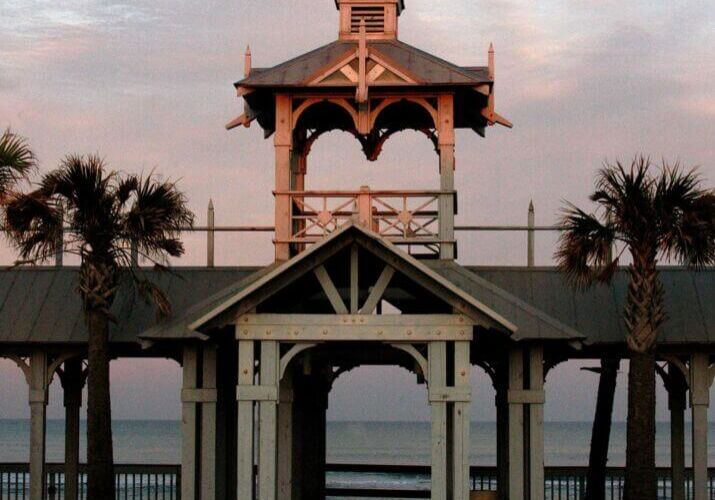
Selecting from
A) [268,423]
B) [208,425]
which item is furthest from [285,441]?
[268,423]

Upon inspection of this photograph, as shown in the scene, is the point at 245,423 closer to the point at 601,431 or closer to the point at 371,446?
the point at 601,431

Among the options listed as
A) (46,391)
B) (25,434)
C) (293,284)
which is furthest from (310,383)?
(25,434)

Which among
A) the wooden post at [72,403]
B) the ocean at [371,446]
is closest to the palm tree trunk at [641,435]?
the wooden post at [72,403]

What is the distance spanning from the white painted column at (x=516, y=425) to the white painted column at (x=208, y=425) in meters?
5.49

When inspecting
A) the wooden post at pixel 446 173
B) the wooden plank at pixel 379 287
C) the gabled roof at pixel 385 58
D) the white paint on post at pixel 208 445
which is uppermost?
the gabled roof at pixel 385 58

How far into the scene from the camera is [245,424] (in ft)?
87.8

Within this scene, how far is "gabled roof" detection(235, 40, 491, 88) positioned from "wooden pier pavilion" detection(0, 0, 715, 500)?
0.19ft

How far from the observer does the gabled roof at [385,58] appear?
29.8m

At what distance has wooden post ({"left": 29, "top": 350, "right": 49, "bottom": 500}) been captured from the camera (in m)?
31.5

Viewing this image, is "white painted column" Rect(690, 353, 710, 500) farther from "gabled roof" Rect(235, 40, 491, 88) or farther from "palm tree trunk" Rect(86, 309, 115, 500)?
"palm tree trunk" Rect(86, 309, 115, 500)

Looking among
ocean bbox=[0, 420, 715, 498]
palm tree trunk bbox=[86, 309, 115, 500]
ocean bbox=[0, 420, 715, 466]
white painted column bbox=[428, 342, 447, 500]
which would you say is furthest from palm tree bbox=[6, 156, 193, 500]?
ocean bbox=[0, 420, 715, 466]

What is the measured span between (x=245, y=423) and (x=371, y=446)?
397 feet

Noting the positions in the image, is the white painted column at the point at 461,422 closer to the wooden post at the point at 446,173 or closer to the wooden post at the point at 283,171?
the wooden post at the point at 446,173

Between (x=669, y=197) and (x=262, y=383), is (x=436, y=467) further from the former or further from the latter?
(x=669, y=197)
